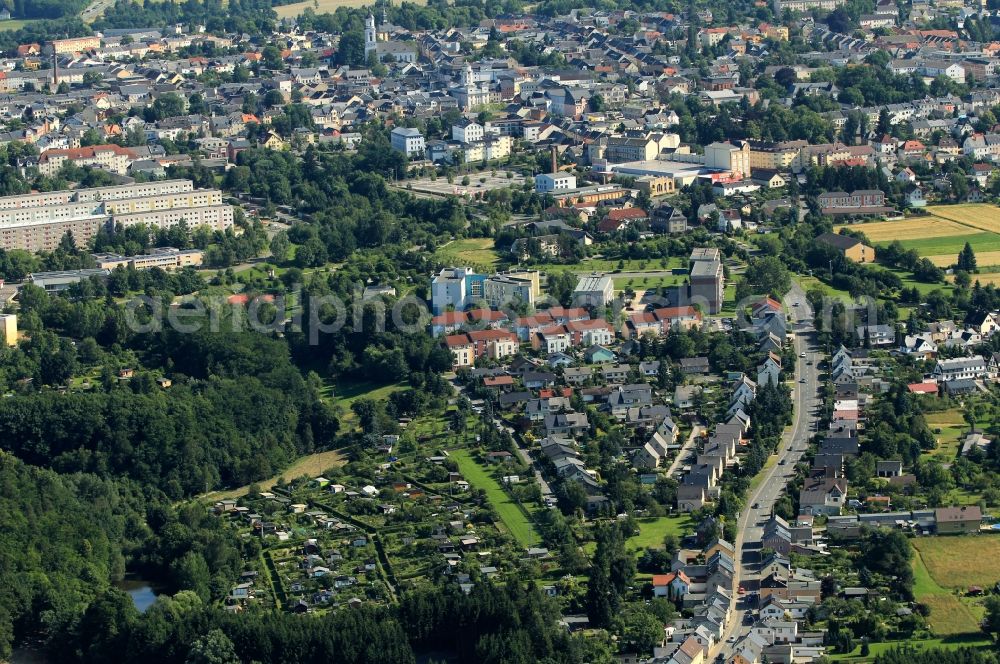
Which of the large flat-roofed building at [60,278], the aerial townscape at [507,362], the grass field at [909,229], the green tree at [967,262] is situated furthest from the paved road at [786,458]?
the large flat-roofed building at [60,278]

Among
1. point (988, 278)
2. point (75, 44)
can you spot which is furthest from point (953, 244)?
point (75, 44)

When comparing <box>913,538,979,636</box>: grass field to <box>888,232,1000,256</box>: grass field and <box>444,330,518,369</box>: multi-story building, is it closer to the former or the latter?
<box>444,330,518,369</box>: multi-story building

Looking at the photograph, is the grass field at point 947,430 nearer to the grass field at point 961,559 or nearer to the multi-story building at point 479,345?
the grass field at point 961,559

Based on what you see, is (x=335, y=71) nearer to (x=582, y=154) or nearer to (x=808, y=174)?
(x=582, y=154)

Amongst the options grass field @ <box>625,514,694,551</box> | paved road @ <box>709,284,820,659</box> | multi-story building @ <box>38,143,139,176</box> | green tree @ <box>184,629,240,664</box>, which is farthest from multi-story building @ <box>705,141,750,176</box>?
green tree @ <box>184,629,240,664</box>

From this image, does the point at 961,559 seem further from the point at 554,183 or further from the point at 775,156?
the point at 775,156
